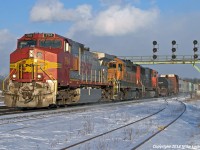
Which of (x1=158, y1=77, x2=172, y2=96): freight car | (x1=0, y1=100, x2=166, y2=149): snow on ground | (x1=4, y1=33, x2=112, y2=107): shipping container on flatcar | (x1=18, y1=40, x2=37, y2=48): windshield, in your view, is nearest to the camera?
(x1=0, y1=100, x2=166, y2=149): snow on ground

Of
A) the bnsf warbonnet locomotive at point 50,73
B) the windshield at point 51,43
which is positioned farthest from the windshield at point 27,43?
the windshield at point 51,43

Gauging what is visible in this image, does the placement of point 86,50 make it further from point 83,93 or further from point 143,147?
point 143,147

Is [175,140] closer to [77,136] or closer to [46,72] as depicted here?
[77,136]

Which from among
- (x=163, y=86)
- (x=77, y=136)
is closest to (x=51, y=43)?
(x=77, y=136)

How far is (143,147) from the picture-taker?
872 centimetres

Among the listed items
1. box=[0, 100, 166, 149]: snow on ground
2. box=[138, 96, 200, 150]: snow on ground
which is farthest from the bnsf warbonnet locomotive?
box=[138, 96, 200, 150]: snow on ground


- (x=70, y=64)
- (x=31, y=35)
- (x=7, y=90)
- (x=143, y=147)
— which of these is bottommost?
(x=143, y=147)

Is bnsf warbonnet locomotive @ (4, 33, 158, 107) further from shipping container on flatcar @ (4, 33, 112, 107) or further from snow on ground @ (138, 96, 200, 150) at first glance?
snow on ground @ (138, 96, 200, 150)

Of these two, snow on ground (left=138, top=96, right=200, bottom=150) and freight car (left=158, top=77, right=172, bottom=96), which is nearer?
snow on ground (left=138, top=96, right=200, bottom=150)

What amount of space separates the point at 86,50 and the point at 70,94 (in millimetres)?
4798

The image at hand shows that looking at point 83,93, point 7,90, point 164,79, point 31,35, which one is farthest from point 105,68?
point 164,79

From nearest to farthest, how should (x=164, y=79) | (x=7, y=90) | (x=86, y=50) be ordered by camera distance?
1. (x=7, y=90)
2. (x=86, y=50)
3. (x=164, y=79)

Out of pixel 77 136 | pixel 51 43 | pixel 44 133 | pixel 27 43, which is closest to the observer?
pixel 77 136

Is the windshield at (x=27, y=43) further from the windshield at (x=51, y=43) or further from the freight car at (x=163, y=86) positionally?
the freight car at (x=163, y=86)
